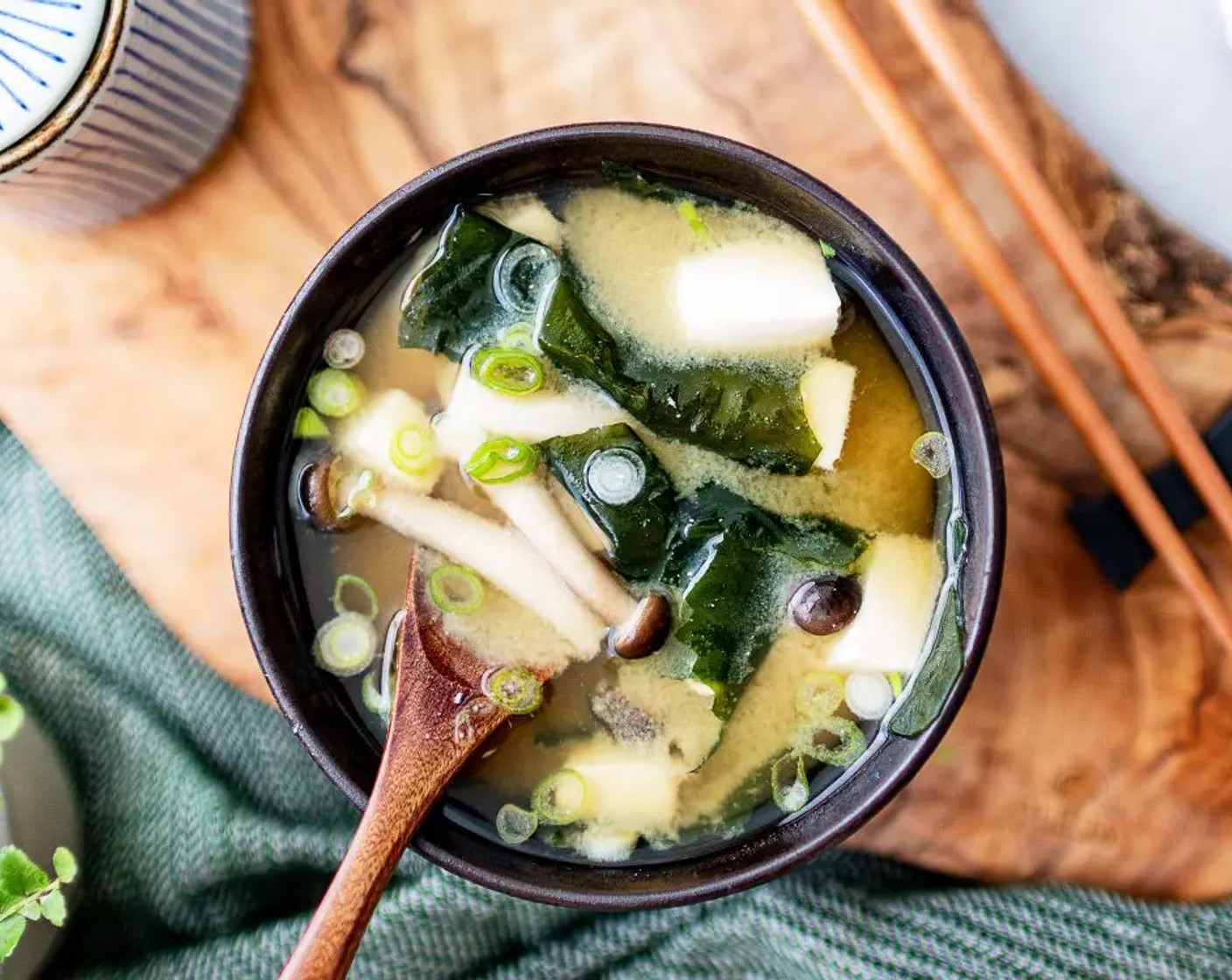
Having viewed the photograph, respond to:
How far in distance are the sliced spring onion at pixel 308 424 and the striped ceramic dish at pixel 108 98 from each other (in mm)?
372

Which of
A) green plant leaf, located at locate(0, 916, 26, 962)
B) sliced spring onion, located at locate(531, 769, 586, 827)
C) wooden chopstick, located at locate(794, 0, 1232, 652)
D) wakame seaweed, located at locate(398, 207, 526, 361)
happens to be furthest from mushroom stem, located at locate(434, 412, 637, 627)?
green plant leaf, located at locate(0, 916, 26, 962)

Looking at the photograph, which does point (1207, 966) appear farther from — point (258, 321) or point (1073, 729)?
point (258, 321)

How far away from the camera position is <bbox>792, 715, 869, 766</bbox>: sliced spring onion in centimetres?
160

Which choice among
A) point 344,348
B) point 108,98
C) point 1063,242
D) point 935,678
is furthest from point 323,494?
point 1063,242

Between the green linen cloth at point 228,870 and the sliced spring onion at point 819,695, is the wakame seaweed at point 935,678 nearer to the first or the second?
the sliced spring onion at point 819,695

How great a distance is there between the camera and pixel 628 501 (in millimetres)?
1567

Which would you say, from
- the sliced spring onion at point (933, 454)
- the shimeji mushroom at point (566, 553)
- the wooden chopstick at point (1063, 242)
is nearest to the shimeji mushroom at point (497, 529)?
the shimeji mushroom at point (566, 553)

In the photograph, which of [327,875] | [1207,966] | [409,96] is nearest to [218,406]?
[409,96]

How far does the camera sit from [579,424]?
1604 mm

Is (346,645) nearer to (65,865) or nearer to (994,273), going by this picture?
(65,865)

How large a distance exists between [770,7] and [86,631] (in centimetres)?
142

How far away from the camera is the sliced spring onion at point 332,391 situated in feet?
5.32

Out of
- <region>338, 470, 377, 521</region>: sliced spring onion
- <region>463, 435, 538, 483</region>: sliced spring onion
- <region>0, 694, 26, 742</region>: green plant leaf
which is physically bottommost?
<region>463, 435, 538, 483</region>: sliced spring onion

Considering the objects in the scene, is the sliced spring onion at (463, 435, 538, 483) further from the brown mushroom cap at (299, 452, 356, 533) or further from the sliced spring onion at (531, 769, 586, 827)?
the sliced spring onion at (531, 769, 586, 827)
